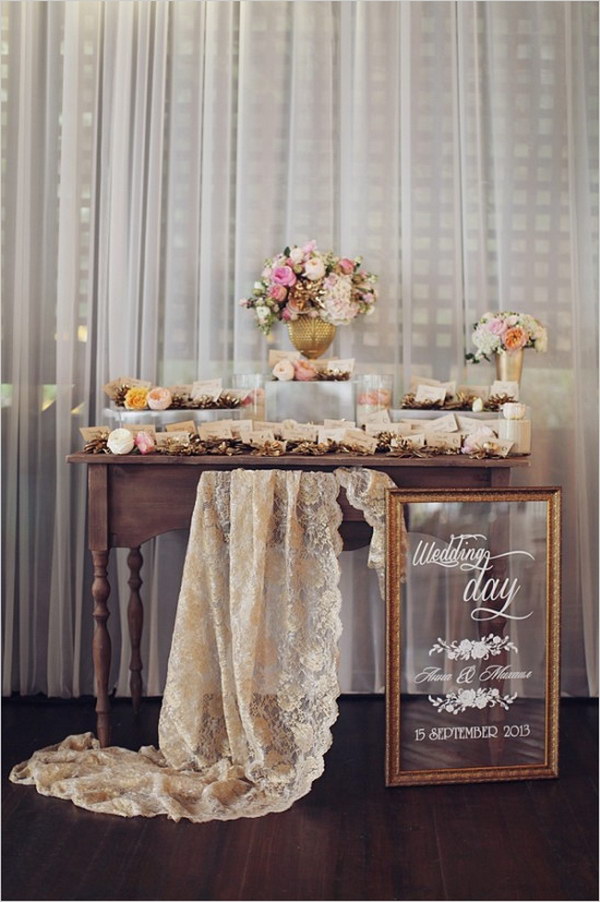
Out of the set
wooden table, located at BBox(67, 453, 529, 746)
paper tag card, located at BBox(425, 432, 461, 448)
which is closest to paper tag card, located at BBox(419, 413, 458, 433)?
paper tag card, located at BBox(425, 432, 461, 448)

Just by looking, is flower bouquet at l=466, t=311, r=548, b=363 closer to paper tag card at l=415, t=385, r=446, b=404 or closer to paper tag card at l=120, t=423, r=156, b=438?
paper tag card at l=415, t=385, r=446, b=404

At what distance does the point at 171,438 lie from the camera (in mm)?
2707

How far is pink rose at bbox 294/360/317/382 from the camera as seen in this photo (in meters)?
2.96

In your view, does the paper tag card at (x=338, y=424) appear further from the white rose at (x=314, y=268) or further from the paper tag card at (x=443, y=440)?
the white rose at (x=314, y=268)

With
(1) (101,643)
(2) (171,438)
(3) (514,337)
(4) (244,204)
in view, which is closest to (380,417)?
(3) (514,337)

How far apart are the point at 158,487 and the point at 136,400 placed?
0.31m

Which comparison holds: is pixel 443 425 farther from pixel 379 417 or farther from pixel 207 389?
pixel 207 389

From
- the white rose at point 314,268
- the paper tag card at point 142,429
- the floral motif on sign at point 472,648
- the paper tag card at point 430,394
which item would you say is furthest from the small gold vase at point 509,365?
the paper tag card at point 142,429

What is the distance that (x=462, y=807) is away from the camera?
244 centimetres

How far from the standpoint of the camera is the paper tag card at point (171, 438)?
2697 millimetres

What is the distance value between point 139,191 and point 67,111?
360 mm

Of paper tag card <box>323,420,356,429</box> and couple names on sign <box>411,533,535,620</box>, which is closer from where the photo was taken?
couple names on sign <box>411,533,535,620</box>

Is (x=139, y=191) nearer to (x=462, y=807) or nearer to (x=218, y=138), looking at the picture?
(x=218, y=138)

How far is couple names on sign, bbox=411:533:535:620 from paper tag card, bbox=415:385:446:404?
502 millimetres
